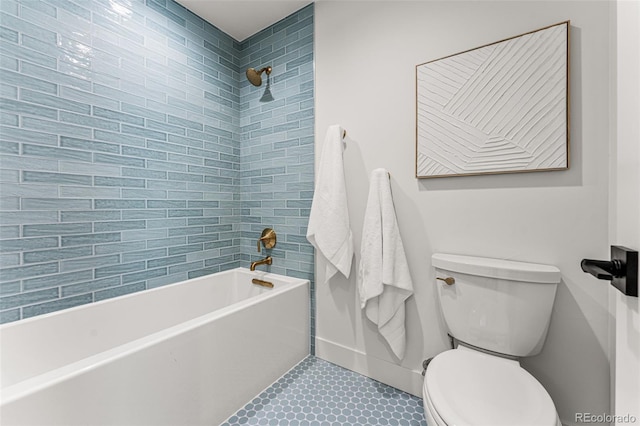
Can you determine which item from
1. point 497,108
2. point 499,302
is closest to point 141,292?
point 499,302

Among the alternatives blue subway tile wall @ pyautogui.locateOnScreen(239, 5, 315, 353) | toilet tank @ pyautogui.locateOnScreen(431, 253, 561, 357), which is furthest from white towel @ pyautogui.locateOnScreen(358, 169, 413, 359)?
blue subway tile wall @ pyautogui.locateOnScreen(239, 5, 315, 353)

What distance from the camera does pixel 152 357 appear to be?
1.06 meters

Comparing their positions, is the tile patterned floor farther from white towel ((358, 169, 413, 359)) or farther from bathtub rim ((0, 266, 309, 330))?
bathtub rim ((0, 266, 309, 330))

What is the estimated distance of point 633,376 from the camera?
1.46 feet

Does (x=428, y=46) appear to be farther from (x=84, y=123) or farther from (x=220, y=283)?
(x=220, y=283)

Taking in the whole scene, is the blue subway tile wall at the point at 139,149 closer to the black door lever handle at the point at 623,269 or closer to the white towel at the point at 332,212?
the white towel at the point at 332,212

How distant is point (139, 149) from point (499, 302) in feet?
6.81

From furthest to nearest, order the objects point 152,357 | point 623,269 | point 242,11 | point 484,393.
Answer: point 242,11
point 152,357
point 484,393
point 623,269

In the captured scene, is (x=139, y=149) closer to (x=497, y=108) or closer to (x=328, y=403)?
(x=328, y=403)

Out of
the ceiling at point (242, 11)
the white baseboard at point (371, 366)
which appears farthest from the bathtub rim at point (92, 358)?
the ceiling at point (242, 11)

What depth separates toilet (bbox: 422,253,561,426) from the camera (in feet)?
2.82

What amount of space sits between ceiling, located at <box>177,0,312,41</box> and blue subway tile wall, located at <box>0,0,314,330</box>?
64mm

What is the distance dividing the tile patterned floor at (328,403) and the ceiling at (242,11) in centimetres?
244

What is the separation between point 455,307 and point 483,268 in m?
0.23
